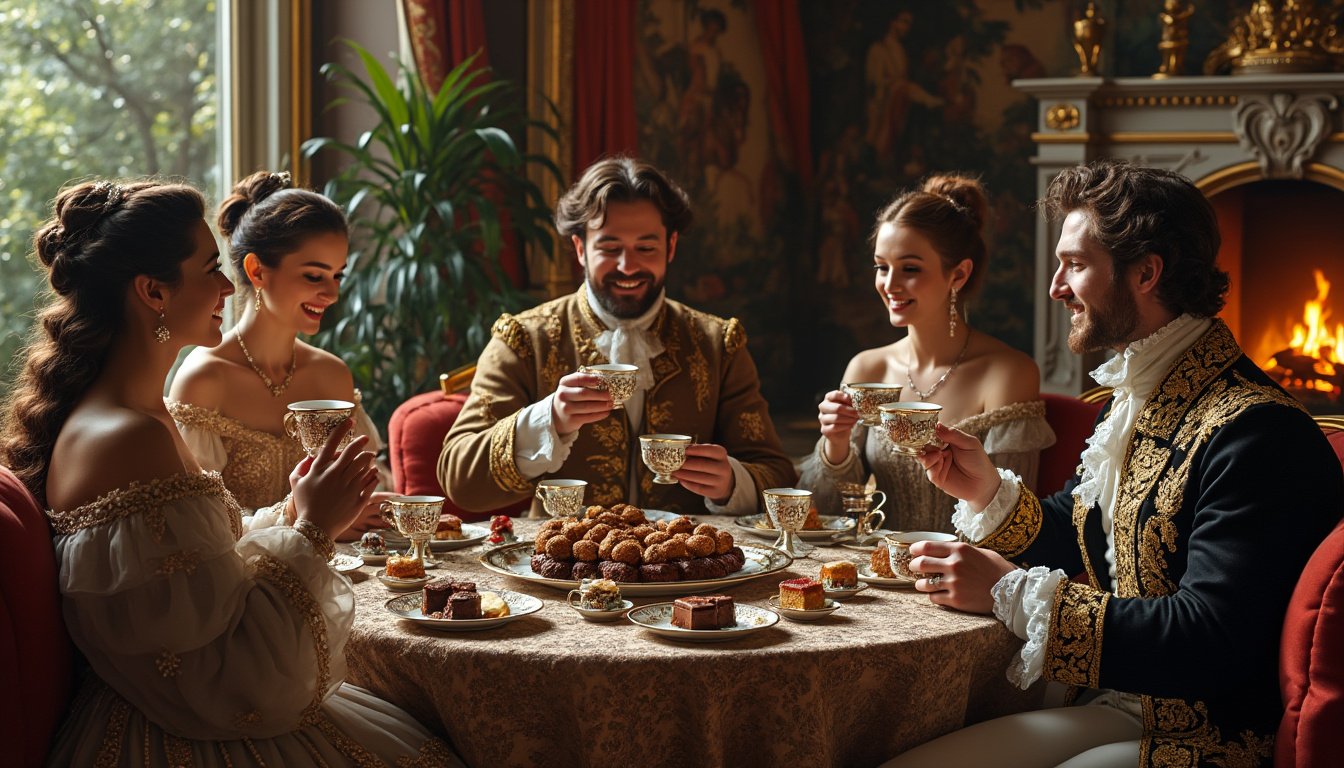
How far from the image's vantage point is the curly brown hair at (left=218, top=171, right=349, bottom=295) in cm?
314

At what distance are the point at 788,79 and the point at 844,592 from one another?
21.4 ft

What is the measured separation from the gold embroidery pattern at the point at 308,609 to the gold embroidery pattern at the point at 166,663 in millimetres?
177

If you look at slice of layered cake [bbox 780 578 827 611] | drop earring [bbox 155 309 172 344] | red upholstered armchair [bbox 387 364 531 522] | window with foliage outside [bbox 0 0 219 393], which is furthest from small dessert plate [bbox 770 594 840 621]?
window with foliage outside [bbox 0 0 219 393]

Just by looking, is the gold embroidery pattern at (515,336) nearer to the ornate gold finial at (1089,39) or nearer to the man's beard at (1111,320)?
the man's beard at (1111,320)

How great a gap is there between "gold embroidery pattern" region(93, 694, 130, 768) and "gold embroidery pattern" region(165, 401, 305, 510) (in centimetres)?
118

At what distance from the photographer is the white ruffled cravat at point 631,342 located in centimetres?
348

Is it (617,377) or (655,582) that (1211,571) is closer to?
(655,582)

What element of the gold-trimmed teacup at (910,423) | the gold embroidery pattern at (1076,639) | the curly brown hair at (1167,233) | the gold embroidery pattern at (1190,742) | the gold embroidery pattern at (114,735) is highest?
the curly brown hair at (1167,233)

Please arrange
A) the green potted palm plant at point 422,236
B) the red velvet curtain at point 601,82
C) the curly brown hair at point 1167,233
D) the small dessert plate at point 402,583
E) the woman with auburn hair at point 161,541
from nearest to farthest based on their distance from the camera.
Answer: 1. the woman with auburn hair at point 161,541
2. the curly brown hair at point 1167,233
3. the small dessert plate at point 402,583
4. the green potted palm plant at point 422,236
5. the red velvet curtain at point 601,82

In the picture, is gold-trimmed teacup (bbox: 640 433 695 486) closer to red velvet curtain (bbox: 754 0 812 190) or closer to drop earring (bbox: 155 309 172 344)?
drop earring (bbox: 155 309 172 344)

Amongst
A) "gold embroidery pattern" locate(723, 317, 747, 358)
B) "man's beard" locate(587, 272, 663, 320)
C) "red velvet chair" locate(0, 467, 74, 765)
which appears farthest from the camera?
→ "gold embroidery pattern" locate(723, 317, 747, 358)

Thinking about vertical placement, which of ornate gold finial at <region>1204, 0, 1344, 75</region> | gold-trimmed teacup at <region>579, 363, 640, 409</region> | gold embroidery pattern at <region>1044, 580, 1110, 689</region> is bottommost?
gold embroidery pattern at <region>1044, 580, 1110, 689</region>

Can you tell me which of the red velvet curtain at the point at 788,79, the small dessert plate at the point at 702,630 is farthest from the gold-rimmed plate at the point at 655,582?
the red velvet curtain at the point at 788,79

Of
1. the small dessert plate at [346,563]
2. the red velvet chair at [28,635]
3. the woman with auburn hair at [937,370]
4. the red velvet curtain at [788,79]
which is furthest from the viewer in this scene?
the red velvet curtain at [788,79]
